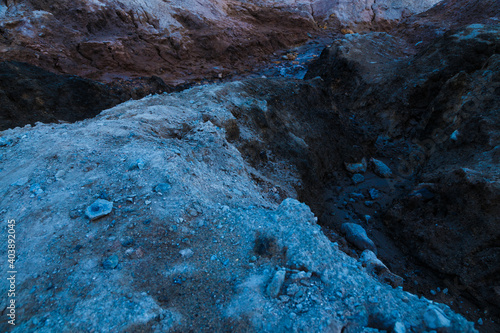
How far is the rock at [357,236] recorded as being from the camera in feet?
13.7

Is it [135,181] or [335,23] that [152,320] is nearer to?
[135,181]

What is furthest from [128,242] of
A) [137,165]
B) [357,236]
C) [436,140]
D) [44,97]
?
[44,97]

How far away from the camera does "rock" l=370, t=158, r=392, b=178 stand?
19.2 feet

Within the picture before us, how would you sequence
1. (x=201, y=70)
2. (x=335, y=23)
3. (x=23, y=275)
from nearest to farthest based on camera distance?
1. (x=23, y=275)
2. (x=201, y=70)
3. (x=335, y=23)

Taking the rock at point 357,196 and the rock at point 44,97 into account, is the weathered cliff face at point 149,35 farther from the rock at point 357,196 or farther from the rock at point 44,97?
the rock at point 357,196

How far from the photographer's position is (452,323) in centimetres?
173

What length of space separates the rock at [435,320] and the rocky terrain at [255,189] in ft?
0.04

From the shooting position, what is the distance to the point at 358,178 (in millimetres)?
5750

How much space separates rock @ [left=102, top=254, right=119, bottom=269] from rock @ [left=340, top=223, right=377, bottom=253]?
3.46 metres

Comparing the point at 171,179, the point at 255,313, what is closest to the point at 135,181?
the point at 171,179

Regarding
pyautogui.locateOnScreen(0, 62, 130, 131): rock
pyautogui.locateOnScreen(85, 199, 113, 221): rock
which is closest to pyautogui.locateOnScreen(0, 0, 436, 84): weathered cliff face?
pyautogui.locateOnScreen(0, 62, 130, 131): rock

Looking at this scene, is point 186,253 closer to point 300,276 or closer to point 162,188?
point 162,188

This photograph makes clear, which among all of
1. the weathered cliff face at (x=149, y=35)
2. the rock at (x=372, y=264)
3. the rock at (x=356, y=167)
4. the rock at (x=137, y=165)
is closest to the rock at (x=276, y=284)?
the rock at (x=372, y=264)

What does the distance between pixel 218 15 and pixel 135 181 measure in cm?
1297
